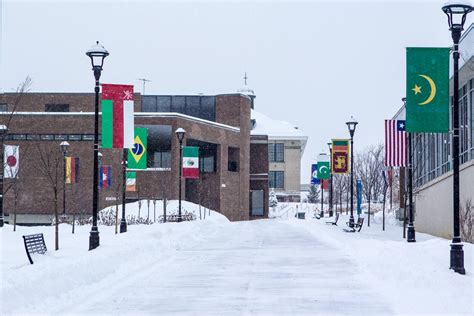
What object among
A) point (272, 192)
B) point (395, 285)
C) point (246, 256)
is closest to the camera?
point (395, 285)

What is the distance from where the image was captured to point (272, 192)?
104 meters

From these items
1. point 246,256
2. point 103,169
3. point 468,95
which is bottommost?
point 246,256

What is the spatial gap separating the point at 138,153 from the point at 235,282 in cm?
1624

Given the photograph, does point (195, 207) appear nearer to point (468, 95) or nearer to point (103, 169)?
point (103, 169)

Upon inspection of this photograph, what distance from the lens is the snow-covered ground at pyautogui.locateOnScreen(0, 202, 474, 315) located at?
37.1ft

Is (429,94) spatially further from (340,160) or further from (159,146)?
(159,146)

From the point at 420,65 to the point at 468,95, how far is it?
1771 centimetres

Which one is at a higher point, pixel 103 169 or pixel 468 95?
pixel 468 95

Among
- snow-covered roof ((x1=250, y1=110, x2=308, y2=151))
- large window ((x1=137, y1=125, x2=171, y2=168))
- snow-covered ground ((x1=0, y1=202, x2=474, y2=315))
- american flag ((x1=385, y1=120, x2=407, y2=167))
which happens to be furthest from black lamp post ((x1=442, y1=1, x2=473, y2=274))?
snow-covered roof ((x1=250, y1=110, x2=308, y2=151))

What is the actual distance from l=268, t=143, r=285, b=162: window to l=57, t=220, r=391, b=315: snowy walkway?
84601mm

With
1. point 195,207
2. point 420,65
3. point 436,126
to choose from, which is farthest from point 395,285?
point 195,207

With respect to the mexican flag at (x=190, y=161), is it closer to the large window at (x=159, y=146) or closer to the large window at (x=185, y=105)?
the large window at (x=159, y=146)

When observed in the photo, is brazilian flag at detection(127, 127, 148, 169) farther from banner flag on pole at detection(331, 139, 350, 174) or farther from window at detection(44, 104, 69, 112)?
window at detection(44, 104, 69, 112)

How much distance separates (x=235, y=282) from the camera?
1497 centimetres
